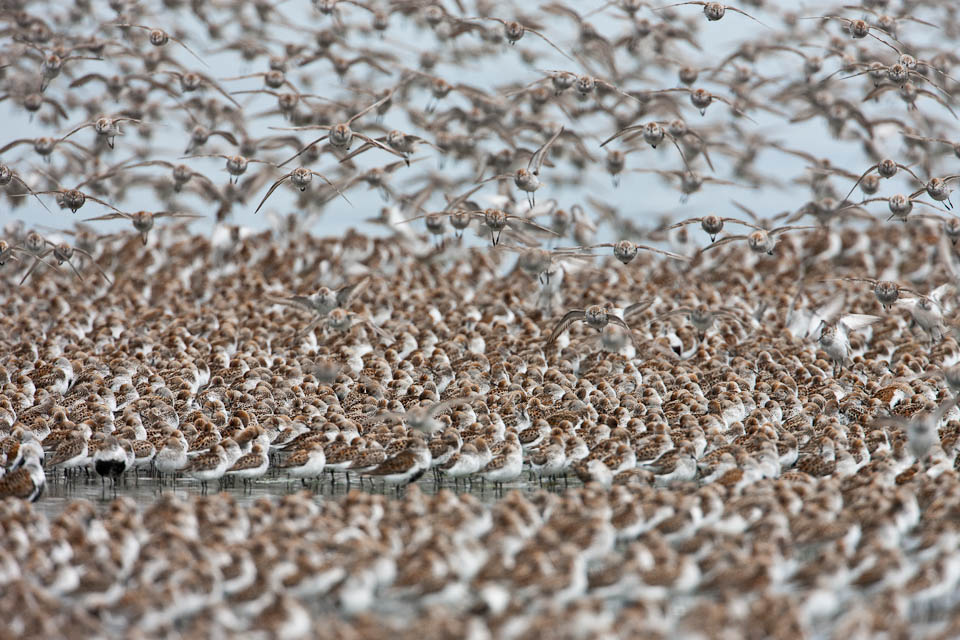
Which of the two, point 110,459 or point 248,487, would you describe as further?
point 248,487

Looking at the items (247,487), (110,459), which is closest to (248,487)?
(247,487)

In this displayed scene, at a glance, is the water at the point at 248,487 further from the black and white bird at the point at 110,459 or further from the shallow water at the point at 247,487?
the black and white bird at the point at 110,459

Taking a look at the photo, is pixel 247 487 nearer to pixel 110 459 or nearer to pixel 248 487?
pixel 248 487

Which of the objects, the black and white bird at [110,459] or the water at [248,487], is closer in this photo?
the black and white bird at [110,459]

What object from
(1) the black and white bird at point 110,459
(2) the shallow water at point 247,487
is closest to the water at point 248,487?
(2) the shallow water at point 247,487

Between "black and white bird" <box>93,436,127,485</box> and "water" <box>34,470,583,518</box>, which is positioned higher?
"black and white bird" <box>93,436,127,485</box>

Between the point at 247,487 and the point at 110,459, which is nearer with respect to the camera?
the point at 110,459

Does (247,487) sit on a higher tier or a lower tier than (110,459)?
lower

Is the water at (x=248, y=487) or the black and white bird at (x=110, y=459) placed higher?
the black and white bird at (x=110, y=459)

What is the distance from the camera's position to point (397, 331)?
20875 mm

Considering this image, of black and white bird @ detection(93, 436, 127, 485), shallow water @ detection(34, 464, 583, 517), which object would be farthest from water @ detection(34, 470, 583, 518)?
black and white bird @ detection(93, 436, 127, 485)

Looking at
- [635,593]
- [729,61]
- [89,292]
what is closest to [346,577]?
[635,593]

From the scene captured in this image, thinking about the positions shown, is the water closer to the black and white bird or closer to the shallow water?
the shallow water

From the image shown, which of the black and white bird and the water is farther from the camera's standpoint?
the water
